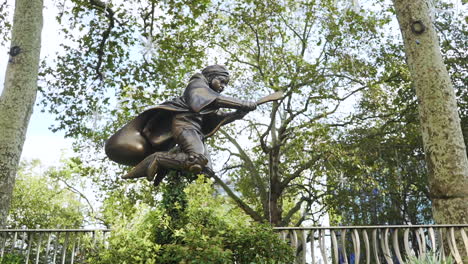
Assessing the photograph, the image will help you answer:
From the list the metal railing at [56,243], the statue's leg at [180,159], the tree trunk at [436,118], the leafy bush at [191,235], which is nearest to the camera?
the leafy bush at [191,235]

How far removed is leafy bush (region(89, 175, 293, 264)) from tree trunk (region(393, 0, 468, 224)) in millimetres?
3266

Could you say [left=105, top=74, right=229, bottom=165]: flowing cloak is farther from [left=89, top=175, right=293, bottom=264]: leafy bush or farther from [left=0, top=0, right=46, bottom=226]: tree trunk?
[left=0, top=0, right=46, bottom=226]: tree trunk

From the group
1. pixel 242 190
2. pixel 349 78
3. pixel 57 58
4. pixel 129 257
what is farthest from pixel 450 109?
pixel 242 190

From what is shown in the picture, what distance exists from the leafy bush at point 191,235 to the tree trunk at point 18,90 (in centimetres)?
347

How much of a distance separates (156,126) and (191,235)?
1489mm

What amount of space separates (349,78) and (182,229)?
1116 cm

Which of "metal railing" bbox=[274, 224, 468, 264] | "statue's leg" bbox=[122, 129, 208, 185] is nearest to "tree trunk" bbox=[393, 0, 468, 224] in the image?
"metal railing" bbox=[274, 224, 468, 264]

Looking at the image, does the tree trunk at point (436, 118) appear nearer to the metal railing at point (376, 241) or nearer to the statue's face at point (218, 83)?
the metal railing at point (376, 241)

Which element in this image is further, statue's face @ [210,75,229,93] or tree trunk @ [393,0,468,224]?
tree trunk @ [393,0,468,224]

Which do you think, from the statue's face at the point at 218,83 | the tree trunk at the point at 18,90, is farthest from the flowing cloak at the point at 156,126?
the tree trunk at the point at 18,90

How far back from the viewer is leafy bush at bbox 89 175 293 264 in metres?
3.64

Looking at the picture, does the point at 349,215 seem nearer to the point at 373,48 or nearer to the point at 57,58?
the point at 373,48

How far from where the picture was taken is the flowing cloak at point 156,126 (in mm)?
4500

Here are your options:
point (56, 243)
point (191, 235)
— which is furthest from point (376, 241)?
point (56, 243)
